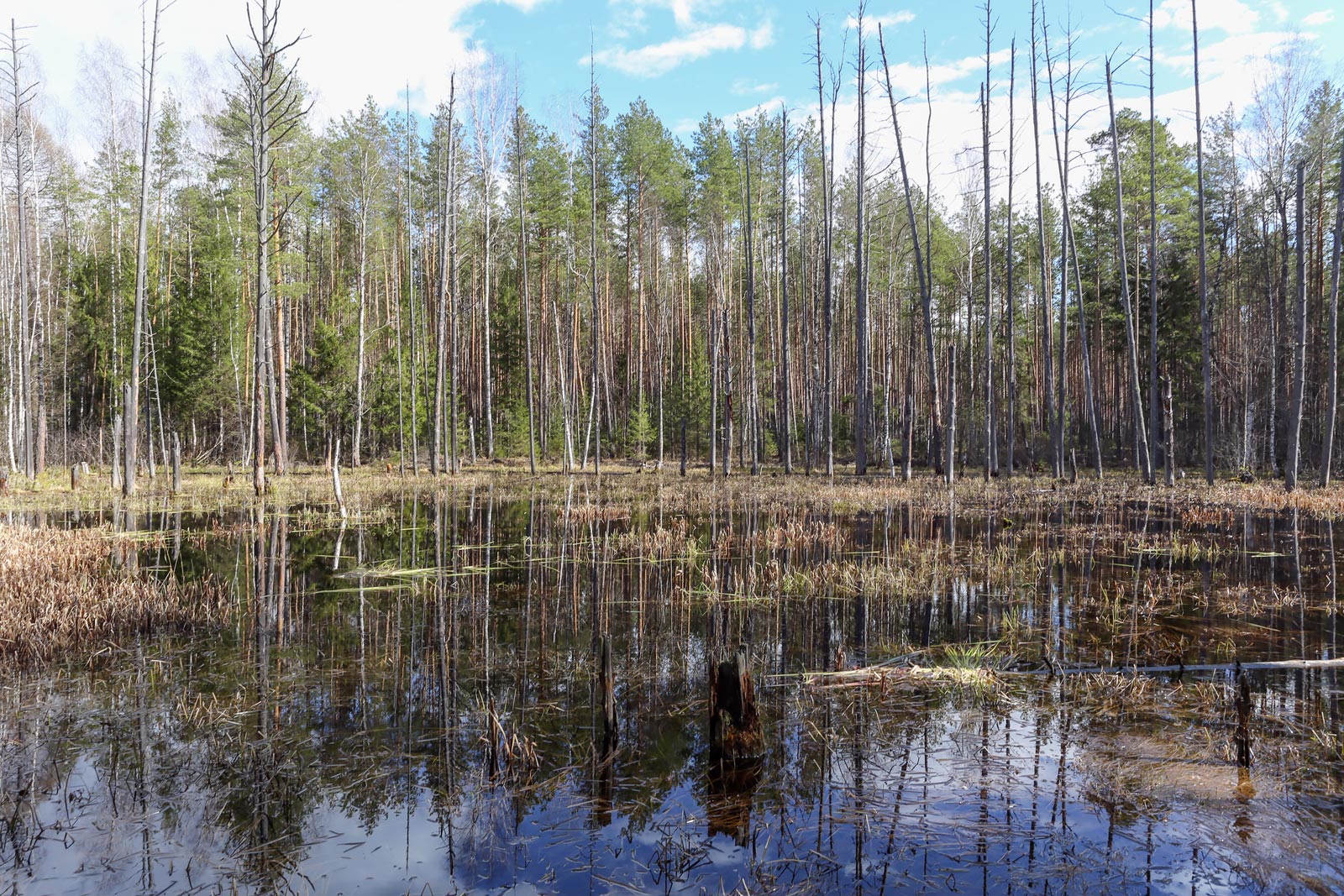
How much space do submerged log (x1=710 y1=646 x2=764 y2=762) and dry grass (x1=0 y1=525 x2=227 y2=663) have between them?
569 cm

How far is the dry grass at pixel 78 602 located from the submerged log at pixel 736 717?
5692 mm

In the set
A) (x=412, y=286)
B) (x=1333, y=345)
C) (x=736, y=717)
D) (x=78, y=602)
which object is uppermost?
(x=412, y=286)

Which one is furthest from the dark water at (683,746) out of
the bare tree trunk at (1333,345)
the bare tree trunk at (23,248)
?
the bare tree trunk at (23,248)

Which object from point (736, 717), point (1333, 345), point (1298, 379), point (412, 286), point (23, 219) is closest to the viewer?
point (736, 717)

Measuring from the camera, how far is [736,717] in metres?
4.27

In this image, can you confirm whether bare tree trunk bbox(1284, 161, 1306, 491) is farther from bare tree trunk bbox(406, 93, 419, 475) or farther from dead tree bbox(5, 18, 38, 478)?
dead tree bbox(5, 18, 38, 478)

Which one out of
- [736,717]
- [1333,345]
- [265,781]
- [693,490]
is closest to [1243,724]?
[736,717]

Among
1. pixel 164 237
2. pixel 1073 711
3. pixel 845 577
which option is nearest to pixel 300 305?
pixel 164 237

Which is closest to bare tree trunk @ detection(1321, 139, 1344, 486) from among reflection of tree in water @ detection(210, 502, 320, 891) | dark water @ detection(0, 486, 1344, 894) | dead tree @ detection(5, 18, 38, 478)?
dark water @ detection(0, 486, 1344, 894)

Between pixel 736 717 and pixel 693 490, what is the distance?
1677 centimetres

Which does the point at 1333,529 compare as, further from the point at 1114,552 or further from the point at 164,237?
the point at 164,237

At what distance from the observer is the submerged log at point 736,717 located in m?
4.24

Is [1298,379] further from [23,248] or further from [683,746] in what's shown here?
[23,248]

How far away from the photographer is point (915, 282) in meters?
40.3
